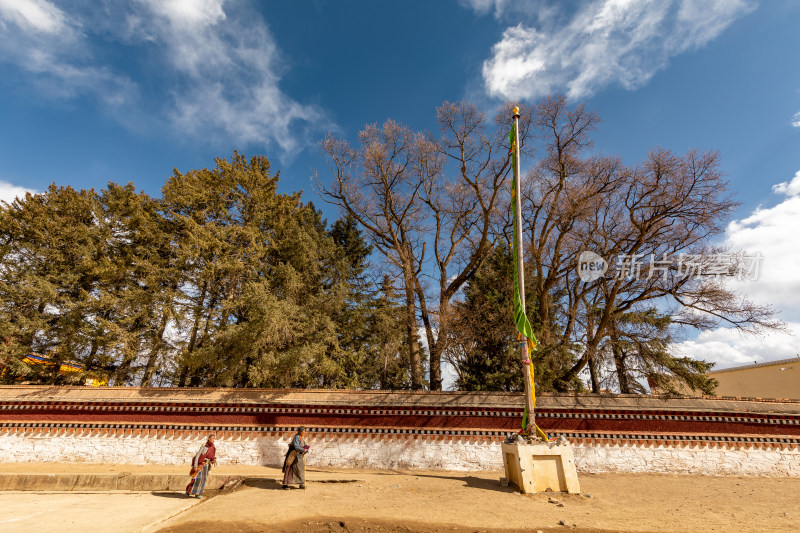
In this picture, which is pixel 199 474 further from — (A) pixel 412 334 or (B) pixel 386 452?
(A) pixel 412 334

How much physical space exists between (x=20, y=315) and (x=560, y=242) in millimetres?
22503

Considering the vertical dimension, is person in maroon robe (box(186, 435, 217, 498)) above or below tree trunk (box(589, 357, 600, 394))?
below

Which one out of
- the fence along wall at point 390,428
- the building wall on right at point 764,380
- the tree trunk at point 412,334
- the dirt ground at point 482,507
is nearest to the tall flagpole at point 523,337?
the dirt ground at point 482,507

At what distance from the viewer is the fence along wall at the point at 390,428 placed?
36.1 ft

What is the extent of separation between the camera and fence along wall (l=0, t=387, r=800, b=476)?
11016 millimetres

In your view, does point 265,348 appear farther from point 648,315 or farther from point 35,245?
point 648,315

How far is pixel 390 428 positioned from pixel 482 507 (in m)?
5.40

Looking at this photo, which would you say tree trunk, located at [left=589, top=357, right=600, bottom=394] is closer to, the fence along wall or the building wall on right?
the fence along wall

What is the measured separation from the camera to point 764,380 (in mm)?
24438

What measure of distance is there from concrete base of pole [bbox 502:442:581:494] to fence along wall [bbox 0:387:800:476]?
370cm

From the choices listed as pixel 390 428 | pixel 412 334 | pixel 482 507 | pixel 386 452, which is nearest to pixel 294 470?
pixel 386 452

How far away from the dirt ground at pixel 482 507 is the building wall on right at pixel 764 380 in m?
19.2

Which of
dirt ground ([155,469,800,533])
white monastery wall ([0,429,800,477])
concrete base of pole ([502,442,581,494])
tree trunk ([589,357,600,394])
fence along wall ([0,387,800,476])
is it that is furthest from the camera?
tree trunk ([589,357,600,394])

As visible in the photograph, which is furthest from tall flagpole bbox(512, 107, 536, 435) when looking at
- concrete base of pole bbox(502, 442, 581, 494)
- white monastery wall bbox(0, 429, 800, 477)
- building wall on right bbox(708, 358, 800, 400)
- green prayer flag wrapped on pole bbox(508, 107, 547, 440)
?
building wall on right bbox(708, 358, 800, 400)
